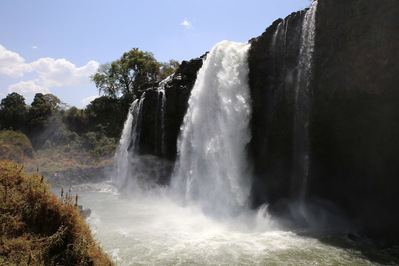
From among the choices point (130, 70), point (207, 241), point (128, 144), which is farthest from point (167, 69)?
point (207, 241)

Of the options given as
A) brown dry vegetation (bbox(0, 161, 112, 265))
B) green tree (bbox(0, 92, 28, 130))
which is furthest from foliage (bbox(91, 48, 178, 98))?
brown dry vegetation (bbox(0, 161, 112, 265))

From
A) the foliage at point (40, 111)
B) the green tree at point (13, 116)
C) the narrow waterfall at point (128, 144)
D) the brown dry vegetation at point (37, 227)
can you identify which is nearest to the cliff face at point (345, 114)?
the brown dry vegetation at point (37, 227)

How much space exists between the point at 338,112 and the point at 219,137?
626 centimetres

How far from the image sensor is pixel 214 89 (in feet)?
54.9

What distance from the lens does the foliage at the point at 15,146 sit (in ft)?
107

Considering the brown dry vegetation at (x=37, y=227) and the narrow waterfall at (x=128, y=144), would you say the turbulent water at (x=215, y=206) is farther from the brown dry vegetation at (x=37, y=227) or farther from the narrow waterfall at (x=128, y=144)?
the brown dry vegetation at (x=37, y=227)

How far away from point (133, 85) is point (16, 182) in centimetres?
3849

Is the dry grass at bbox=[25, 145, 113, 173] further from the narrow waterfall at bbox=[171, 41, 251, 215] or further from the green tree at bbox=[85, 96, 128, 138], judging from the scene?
the narrow waterfall at bbox=[171, 41, 251, 215]

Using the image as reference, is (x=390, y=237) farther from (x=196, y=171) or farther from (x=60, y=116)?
(x=60, y=116)

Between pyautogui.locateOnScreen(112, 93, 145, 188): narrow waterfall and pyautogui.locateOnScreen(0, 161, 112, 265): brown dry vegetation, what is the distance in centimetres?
1804

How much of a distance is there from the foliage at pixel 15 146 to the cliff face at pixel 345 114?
30921 mm

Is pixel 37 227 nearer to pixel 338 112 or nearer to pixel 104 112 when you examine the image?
pixel 338 112

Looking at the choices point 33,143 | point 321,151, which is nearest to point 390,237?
point 321,151

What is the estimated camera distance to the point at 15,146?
34531 mm
